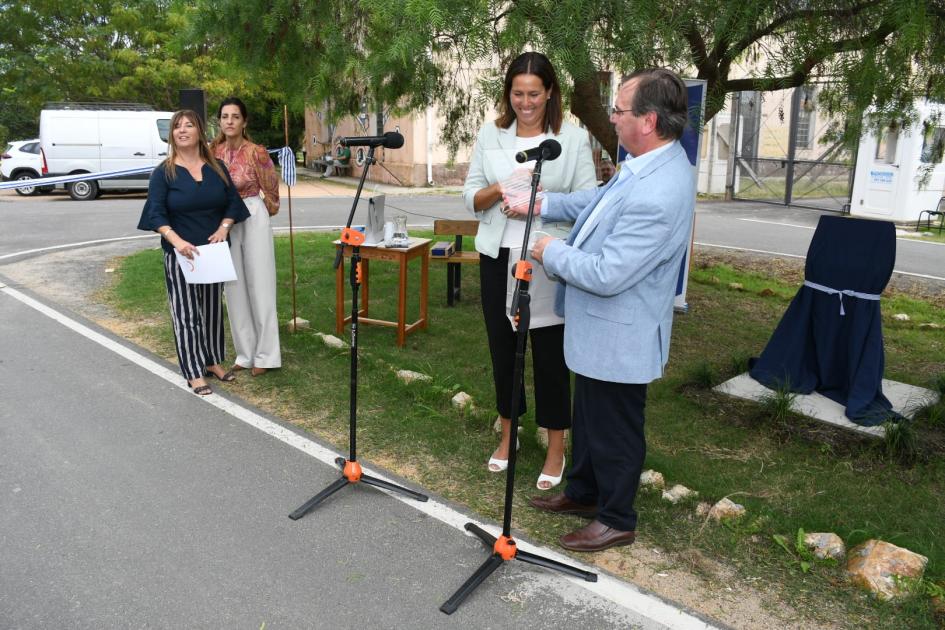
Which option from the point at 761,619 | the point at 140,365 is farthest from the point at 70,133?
the point at 761,619

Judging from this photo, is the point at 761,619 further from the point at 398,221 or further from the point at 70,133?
the point at 70,133

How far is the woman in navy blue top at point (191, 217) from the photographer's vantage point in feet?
17.4

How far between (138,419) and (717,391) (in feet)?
12.9

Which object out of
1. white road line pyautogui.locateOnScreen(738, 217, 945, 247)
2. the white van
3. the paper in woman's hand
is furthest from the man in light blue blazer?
the white van

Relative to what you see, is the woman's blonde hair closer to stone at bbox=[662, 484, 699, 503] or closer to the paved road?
the paved road

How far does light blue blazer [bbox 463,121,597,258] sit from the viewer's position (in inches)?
150

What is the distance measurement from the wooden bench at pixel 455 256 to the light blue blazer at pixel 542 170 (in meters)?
3.75

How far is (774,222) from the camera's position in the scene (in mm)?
17094

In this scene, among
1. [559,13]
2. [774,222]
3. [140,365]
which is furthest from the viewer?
[774,222]

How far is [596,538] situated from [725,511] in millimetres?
722

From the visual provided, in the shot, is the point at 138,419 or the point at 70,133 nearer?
the point at 138,419

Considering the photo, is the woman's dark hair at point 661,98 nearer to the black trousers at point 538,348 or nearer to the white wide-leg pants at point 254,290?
the black trousers at point 538,348

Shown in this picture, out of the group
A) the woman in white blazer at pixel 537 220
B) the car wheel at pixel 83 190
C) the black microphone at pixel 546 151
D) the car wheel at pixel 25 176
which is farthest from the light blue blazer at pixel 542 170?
the car wheel at pixel 25 176

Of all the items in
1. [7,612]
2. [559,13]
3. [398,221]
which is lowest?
[7,612]
